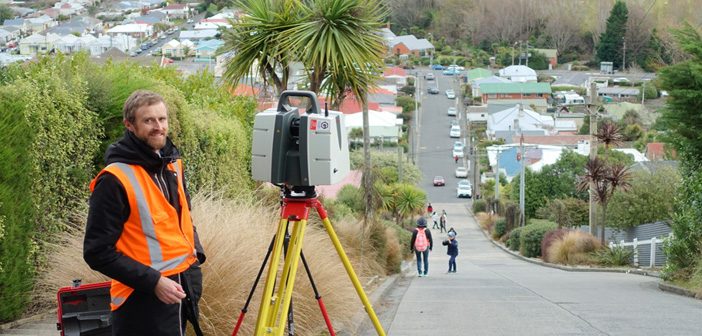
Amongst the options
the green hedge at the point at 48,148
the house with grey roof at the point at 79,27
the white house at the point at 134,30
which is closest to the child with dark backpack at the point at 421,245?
the green hedge at the point at 48,148

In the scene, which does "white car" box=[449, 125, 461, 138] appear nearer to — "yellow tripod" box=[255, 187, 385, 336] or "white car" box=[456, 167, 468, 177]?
"white car" box=[456, 167, 468, 177]

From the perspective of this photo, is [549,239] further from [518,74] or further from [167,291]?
[518,74]

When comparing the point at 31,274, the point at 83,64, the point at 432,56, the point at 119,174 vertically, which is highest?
the point at 432,56

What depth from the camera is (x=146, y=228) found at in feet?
17.7

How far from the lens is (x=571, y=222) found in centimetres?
5159

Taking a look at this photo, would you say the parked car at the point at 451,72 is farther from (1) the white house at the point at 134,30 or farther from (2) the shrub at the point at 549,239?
(2) the shrub at the point at 549,239

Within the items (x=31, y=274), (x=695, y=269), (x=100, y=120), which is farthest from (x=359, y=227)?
(x=31, y=274)

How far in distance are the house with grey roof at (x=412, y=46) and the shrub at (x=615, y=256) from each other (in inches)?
4439

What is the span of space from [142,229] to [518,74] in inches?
4877

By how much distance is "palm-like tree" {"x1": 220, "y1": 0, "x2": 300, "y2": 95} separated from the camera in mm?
16875

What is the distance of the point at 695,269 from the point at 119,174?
616 inches

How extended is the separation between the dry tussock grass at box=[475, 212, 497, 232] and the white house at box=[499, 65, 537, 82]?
6027 cm

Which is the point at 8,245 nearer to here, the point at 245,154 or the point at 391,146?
the point at 245,154

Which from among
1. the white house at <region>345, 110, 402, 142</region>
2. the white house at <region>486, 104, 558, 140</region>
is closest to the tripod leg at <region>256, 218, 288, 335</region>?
the white house at <region>345, 110, 402, 142</region>
